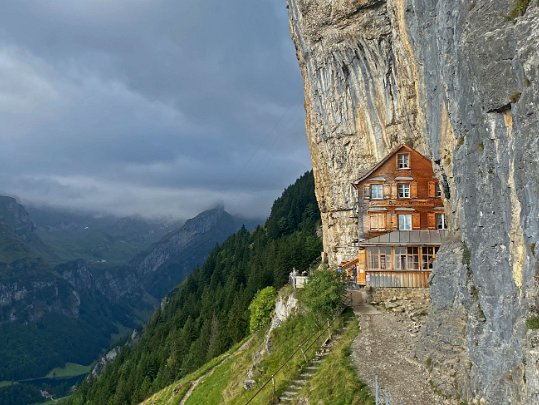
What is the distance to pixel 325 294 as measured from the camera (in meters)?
39.2

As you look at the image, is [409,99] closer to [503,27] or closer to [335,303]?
[335,303]

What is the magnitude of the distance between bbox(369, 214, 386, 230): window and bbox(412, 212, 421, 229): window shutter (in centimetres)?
303

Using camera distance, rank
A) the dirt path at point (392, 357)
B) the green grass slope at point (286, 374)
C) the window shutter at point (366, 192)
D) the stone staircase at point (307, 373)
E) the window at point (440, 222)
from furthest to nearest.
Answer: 1. the window shutter at point (366, 192)
2. the window at point (440, 222)
3. the stone staircase at point (307, 373)
4. the green grass slope at point (286, 374)
5. the dirt path at point (392, 357)

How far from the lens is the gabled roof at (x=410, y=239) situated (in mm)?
43656

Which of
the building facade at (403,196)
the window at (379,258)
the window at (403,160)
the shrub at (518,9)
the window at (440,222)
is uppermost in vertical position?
the shrub at (518,9)

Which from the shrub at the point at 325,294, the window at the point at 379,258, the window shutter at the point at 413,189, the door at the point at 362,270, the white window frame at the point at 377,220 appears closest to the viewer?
the shrub at the point at 325,294

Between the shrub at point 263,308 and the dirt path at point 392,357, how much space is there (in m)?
25.9

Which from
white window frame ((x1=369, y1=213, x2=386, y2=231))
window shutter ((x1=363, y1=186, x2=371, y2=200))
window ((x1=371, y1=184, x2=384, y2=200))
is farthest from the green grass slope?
window ((x1=371, y1=184, x2=384, y2=200))

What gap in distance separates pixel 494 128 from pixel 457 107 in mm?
4690

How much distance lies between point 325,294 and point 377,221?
636 inches

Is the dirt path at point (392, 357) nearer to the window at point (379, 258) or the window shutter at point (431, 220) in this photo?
the window at point (379, 258)

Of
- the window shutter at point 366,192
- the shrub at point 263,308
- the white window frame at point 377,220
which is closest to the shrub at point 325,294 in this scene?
the white window frame at point 377,220

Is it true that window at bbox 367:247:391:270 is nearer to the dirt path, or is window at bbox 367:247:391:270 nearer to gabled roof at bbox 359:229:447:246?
gabled roof at bbox 359:229:447:246

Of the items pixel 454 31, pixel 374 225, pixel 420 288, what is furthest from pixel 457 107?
pixel 374 225
